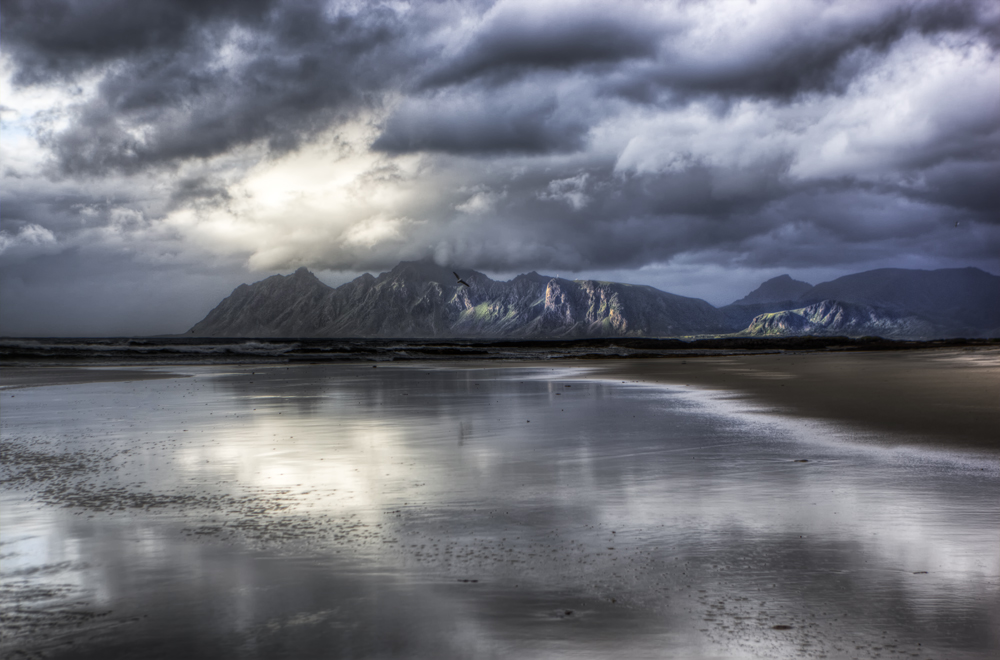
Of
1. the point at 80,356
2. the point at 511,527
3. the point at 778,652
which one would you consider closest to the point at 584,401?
the point at 511,527

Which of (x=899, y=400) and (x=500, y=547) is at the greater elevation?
(x=500, y=547)

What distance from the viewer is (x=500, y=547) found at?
7590mm

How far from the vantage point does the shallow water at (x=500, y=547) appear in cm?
539

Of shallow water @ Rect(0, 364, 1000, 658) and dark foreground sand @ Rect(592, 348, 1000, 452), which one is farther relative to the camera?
dark foreground sand @ Rect(592, 348, 1000, 452)

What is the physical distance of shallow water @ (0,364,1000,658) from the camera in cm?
539

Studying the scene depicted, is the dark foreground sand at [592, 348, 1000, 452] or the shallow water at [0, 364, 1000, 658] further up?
the shallow water at [0, 364, 1000, 658]

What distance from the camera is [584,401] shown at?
2469cm

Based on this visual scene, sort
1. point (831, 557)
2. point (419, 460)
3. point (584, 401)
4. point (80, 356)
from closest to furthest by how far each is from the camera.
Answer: point (831, 557)
point (419, 460)
point (584, 401)
point (80, 356)

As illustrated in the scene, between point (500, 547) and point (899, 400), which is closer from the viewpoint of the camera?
point (500, 547)

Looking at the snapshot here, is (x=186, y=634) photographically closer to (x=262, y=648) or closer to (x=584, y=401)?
(x=262, y=648)

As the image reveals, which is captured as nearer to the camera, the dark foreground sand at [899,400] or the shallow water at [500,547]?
the shallow water at [500,547]

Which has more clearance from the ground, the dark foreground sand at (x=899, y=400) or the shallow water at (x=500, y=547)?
the shallow water at (x=500, y=547)

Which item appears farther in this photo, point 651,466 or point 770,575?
point 651,466

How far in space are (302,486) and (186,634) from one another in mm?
5433
